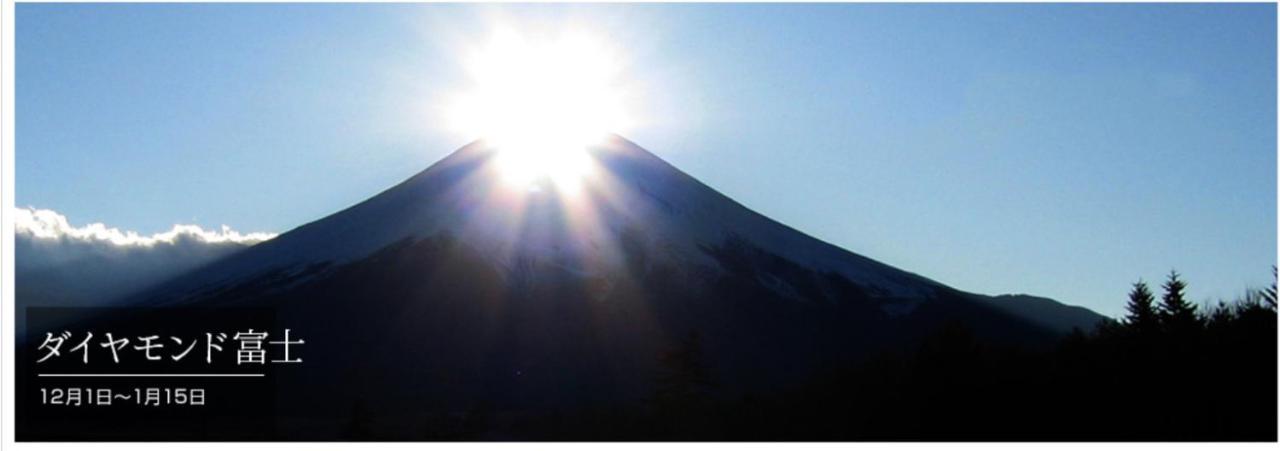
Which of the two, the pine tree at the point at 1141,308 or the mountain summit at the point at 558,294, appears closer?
the pine tree at the point at 1141,308

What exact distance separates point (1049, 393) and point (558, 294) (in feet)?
383

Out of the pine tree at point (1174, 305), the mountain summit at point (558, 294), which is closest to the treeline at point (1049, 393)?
the pine tree at point (1174, 305)

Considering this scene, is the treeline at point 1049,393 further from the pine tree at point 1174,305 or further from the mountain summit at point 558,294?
the mountain summit at point 558,294

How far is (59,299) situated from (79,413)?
82.3m

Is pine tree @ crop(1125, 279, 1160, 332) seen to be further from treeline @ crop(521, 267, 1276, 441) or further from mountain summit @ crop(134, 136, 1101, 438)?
mountain summit @ crop(134, 136, 1101, 438)

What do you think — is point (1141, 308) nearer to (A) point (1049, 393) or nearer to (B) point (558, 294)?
(A) point (1049, 393)

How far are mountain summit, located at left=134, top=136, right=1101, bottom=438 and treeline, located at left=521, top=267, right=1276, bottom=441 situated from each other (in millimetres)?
65903

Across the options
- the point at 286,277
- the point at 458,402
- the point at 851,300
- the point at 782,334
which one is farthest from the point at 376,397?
the point at 851,300

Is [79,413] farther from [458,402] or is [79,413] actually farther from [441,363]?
[441,363]

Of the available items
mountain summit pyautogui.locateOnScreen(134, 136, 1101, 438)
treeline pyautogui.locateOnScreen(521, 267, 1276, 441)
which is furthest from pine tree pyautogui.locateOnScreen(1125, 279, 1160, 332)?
mountain summit pyautogui.locateOnScreen(134, 136, 1101, 438)

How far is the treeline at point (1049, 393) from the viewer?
122ft

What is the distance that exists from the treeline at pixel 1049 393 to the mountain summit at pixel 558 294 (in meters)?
65.9

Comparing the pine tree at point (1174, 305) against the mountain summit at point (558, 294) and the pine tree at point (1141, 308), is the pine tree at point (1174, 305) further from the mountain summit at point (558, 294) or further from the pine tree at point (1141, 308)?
the mountain summit at point (558, 294)

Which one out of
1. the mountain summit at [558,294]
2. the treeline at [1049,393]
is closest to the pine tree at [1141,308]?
the treeline at [1049,393]
